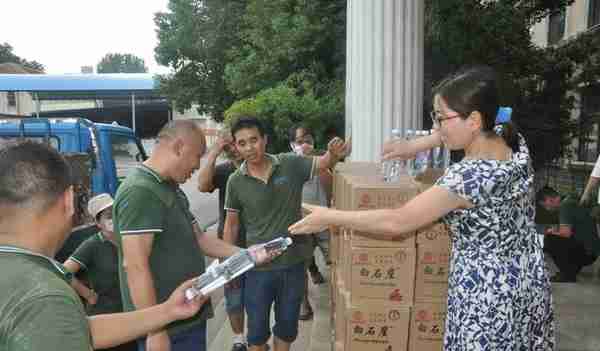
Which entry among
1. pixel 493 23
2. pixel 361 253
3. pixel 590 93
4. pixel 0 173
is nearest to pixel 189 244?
pixel 361 253

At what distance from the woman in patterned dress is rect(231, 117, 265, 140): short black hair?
54.7 inches

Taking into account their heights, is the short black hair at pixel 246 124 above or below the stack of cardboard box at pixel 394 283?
above

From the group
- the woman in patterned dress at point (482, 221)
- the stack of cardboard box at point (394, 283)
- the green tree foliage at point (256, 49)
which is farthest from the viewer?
the green tree foliage at point (256, 49)

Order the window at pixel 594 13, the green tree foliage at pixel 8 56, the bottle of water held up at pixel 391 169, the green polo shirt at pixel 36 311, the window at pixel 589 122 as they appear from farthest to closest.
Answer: the green tree foliage at pixel 8 56 → the window at pixel 594 13 → the window at pixel 589 122 → the bottle of water held up at pixel 391 169 → the green polo shirt at pixel 36 311

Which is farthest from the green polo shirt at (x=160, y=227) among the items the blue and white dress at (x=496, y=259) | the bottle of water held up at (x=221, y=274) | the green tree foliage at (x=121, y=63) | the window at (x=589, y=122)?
the green tree foliage at (x=121, y=63)

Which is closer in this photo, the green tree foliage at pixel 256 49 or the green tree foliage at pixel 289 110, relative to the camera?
the green tree foliage at pixel 289 110

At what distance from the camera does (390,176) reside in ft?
8.94

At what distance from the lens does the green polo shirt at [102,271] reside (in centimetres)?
288

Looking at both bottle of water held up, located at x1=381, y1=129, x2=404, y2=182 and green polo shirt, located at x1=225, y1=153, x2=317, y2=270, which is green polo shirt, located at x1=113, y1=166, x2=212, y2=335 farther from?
bottle of water held up, located at x1=381, y1=129, x2=404, y2=182

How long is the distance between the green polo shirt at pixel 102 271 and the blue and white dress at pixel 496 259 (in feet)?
6.55

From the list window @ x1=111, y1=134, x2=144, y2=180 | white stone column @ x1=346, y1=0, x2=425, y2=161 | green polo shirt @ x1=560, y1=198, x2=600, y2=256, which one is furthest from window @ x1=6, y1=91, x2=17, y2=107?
green polo shirt @ x1=560, y1=198, x2=600, y2=256

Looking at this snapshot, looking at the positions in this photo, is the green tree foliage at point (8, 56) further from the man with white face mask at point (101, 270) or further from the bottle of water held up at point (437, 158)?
the bottle of water held up at point (437, 158)

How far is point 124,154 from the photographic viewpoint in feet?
22.3

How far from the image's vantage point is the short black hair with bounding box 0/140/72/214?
1056mm
